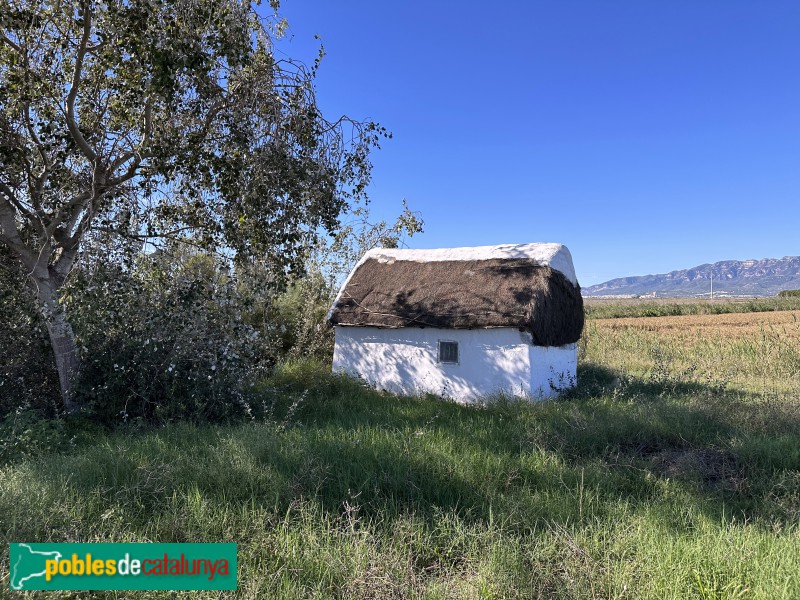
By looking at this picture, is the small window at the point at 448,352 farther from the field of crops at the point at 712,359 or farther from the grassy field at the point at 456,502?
the field of crops at the point at 712,359

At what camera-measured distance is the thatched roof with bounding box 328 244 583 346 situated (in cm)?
1091

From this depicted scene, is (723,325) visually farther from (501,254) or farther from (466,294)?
(466,294)

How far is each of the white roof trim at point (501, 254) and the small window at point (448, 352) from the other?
250cm

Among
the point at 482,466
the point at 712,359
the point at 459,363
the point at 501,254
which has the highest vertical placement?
the point at 501,254

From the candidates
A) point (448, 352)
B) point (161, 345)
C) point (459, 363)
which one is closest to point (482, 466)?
point (161, 345)

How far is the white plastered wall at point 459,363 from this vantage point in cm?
1069

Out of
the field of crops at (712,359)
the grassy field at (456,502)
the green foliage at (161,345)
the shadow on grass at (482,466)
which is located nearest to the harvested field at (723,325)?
the field of crops at (712,359)

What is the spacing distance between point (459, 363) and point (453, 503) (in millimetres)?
6758

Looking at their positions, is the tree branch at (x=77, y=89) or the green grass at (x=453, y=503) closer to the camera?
the green grass at (x=453, y=503)

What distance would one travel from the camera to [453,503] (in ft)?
15.1

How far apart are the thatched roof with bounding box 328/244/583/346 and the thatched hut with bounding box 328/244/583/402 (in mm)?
24

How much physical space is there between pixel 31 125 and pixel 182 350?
4.48 m

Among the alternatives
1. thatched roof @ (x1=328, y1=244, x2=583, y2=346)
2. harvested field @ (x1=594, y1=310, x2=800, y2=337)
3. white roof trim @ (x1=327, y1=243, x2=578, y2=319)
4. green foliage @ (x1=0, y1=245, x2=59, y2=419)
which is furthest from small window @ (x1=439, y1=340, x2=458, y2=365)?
harvested field @ (x1=594, y1=310, x2=800, y2=337)

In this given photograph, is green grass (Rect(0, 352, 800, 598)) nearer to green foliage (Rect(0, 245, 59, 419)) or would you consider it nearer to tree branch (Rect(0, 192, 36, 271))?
green foliage (Rect(0, 245, 59, 419))
